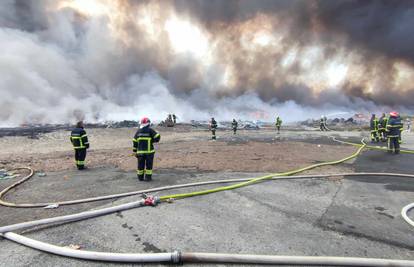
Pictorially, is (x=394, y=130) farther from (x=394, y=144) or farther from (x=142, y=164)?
(x=142, y=164)

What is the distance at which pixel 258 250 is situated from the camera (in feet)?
10.2

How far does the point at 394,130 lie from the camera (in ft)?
35.5

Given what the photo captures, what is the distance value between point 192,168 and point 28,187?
14.8ft

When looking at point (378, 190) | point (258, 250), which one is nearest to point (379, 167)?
point (378, 190)

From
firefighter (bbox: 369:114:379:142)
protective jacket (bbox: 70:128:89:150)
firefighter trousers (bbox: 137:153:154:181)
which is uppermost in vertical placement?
firefighter (bbox: 369:114:379:142)

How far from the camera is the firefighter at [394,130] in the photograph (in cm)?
1067

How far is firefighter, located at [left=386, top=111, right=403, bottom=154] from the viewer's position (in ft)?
35.0

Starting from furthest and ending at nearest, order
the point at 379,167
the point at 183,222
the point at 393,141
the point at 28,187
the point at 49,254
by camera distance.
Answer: the point at 393,141 < the point at 379,167 < the point at 28,187 < the point at 183,222 < the point at 49,254

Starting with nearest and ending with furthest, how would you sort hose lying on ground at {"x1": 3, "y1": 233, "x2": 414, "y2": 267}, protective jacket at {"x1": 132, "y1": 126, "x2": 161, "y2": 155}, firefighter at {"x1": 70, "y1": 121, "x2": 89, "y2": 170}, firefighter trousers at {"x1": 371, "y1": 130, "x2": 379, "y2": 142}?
hose lying on ground at {"x1": 3, "y1": 233, "x2": 414, "y2": 267}, protective jacket at {"x1": 132, "y1": 126, "x2": 161, "y2": 155}, firefighter at {"x1": 70, "y1": 121, "x2": 89, "y2": 170}, firefighter trousers at {"x1": 371, "y1": 130, "x2": 379, "y2": 142}

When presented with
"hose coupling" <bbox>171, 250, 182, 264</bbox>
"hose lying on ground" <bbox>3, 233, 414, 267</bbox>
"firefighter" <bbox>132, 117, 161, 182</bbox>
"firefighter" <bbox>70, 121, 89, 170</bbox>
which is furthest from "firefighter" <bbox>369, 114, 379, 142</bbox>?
"hose coupling" <bbox>171, 250, 182, 264</bbox>

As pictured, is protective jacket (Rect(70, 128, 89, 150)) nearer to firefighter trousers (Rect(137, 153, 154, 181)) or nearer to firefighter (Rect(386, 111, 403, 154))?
firefighter trousers (Rect(137, 153, 154, 181))

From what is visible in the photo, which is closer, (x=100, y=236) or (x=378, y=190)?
(x=100, y=236)

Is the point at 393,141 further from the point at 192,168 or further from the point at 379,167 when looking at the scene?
the point at 192,168

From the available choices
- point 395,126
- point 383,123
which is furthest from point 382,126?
point 395,126
